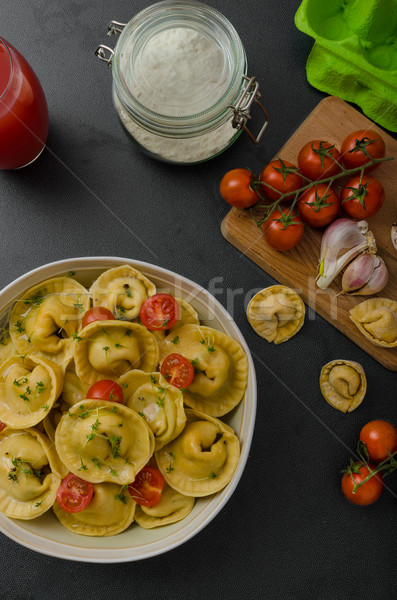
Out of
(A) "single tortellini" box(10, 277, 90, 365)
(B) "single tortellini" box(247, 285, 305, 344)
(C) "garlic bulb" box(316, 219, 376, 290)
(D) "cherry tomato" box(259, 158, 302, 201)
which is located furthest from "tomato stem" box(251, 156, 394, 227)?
(A) "single tortellini" box(10, 277, 90, 365)

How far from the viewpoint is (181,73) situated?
1.76m

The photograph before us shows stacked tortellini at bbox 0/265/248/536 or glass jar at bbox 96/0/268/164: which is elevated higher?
glass jar at bbox 96/0/268/164

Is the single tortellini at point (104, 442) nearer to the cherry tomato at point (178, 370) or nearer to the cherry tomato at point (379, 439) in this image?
the cherry tomato at point (178, 370)

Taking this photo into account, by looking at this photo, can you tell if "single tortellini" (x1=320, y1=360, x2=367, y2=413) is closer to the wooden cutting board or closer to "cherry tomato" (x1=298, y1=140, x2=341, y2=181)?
the wooden cutting board

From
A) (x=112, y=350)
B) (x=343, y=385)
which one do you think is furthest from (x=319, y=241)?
(x=112, y=350)

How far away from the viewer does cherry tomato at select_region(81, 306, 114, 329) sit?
5.70 ft

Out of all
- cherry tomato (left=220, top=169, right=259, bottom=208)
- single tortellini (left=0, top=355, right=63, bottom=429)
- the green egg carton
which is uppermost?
the green egg carton

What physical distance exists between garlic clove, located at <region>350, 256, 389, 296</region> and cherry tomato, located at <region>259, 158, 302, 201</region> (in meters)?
0.40

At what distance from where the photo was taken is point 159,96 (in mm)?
1767

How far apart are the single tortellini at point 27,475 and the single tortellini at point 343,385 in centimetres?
98

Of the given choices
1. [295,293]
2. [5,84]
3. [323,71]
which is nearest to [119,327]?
[295,293]

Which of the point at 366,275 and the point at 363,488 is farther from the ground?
the point at 366,275

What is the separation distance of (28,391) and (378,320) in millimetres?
1205

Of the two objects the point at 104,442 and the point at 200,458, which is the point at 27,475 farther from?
the point at 200,458
